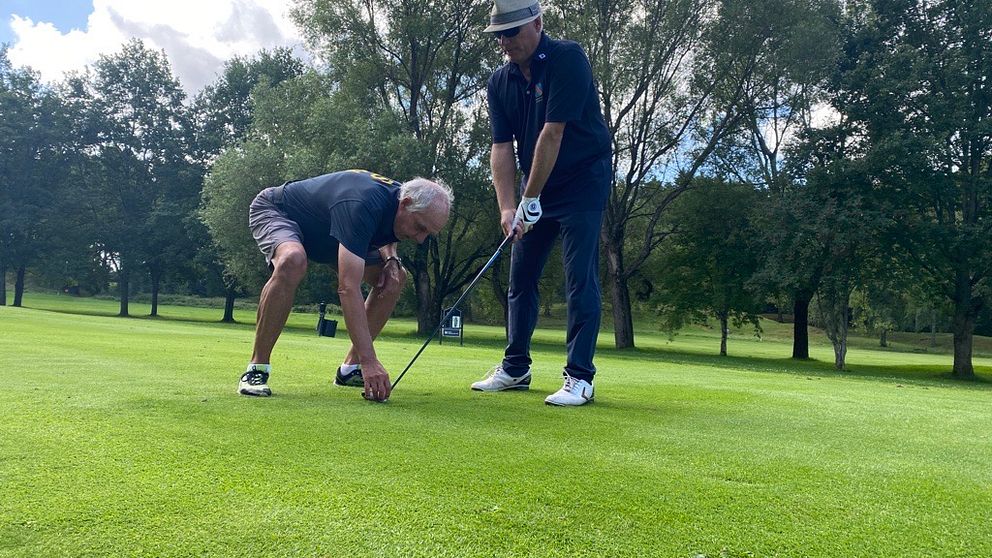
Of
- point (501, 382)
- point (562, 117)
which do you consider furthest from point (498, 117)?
point (501, 382)

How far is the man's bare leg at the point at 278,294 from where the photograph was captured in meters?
3.81

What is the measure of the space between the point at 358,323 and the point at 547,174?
1468 millimetres

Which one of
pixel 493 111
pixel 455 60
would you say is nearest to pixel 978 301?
pixel 455 60

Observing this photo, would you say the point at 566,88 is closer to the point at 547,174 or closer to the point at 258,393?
the point at 547,174

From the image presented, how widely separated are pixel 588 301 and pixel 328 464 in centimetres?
244

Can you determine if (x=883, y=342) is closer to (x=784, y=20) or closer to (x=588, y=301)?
(x=784, y=20)

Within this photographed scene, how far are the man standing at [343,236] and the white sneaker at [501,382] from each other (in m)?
0.84

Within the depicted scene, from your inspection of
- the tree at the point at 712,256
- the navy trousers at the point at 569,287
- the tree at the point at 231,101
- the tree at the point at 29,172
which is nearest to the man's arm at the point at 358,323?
the navy trousers at the point at 569,287

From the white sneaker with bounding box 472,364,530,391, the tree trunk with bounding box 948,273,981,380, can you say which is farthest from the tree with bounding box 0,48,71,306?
Result: the tree trunk with bounding box 948,273,981,380

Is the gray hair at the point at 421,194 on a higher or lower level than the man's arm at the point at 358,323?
higher

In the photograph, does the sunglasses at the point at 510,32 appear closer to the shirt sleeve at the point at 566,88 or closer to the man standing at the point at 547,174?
the man standing at the point at 547,174

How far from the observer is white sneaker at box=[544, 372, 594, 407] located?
147 inches

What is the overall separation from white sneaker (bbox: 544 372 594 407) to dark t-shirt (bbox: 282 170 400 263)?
1.37 meters

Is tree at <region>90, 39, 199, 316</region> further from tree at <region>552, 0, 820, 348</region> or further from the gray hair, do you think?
the gray hair
